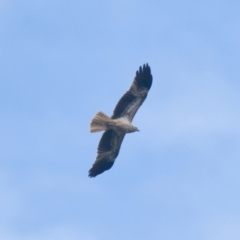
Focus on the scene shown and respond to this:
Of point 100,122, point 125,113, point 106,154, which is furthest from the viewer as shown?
point 106,154

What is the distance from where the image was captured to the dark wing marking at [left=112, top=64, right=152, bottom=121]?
52688mm

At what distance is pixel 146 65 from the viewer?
52.7 metres

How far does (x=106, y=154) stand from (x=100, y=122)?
1763 millimetres

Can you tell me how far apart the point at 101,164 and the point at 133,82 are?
309cm

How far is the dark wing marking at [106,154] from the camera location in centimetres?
5353

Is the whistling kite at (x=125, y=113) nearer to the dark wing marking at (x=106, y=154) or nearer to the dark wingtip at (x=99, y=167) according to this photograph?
the dark wing marking at (x=106, y=154)

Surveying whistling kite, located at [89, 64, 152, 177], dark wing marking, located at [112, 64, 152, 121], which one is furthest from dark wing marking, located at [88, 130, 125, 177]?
dark wing marking, located at [112, 64, 152, 121]

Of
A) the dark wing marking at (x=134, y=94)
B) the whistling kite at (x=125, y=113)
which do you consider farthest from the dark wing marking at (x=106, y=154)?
the dark wing marking at (x=134, y=94)

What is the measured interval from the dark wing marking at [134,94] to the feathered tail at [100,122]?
1.86 ft

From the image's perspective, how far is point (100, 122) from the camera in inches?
2060

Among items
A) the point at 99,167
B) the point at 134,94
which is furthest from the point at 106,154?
the point at 134,94

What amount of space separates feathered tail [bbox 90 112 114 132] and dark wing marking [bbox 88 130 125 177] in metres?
1.14

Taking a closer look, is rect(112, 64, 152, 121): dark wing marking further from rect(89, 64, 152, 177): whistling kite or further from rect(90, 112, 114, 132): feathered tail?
rect(90, 112, 114, 132): feathered tail

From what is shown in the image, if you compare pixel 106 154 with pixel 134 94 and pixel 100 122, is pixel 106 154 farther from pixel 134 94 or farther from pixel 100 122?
pixel 134 94
